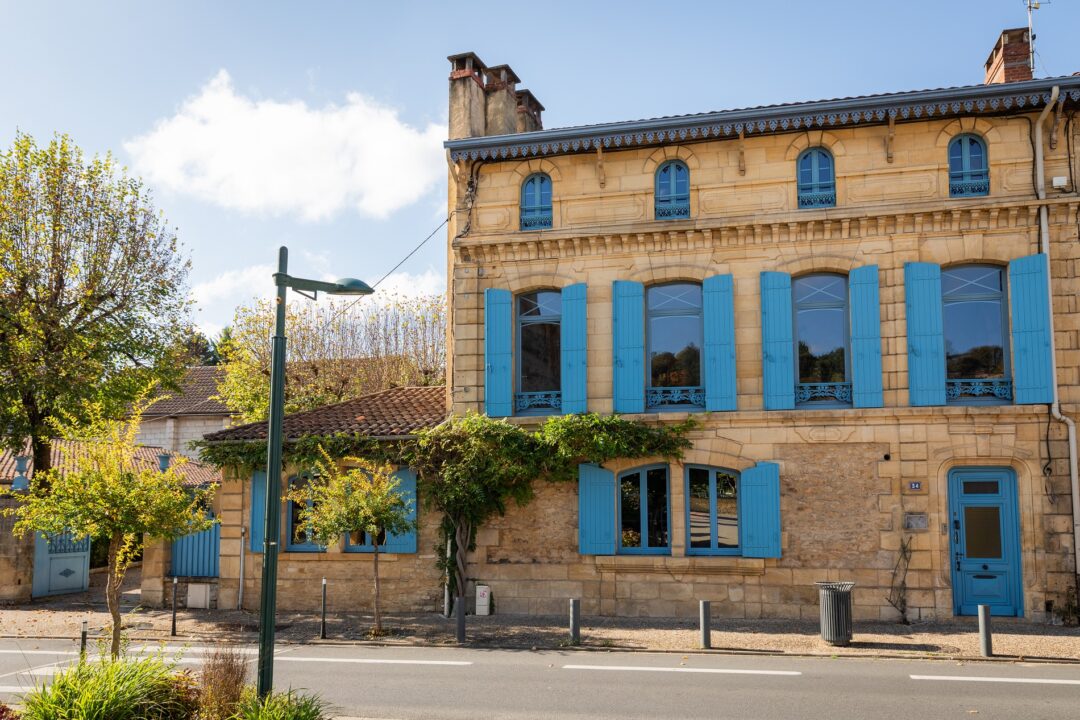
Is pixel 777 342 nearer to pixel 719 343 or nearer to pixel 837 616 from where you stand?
pixel 719 343

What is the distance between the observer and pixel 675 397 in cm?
1576

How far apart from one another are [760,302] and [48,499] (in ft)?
37.0

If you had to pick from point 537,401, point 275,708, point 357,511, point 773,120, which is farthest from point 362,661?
point 773,120

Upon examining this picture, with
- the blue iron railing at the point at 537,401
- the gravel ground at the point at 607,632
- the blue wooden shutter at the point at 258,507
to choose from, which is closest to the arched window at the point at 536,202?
the blue iron railing at the point at 537,401

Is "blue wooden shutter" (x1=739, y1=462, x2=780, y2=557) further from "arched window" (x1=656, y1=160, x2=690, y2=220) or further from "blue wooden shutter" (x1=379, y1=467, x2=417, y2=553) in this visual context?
"blue wooden shutter" (x1=379, y1=467, x2=417, y2=553)

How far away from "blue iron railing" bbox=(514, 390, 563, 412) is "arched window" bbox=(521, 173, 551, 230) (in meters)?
3.18

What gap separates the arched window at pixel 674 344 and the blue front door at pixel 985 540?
4567mm

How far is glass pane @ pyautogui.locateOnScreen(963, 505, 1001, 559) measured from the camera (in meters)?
14.4

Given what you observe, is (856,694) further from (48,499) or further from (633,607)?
(48,499)

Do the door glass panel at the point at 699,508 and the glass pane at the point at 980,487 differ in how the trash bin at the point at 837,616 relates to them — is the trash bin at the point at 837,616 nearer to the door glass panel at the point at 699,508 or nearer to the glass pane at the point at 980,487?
the door glass panel at the point at 699,508

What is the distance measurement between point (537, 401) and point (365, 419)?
3.54 metres

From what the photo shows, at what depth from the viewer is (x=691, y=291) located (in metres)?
16.0

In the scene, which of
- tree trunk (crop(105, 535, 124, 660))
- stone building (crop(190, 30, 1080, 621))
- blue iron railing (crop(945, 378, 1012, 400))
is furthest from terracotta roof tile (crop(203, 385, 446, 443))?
blue iron railing (crop(945, 378, 1012, 400))

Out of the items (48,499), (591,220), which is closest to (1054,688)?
(591,220)
